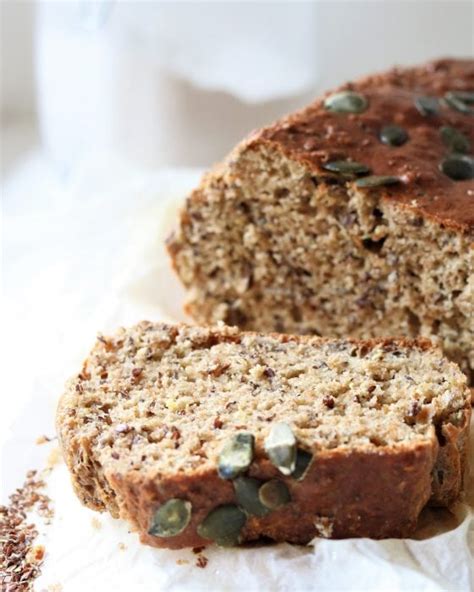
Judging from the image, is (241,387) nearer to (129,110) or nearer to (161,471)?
(161,471)

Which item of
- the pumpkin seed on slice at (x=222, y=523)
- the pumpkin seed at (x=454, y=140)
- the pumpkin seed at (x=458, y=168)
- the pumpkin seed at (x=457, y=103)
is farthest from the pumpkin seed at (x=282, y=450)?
the pumpkin seed at (x=457, y=103)

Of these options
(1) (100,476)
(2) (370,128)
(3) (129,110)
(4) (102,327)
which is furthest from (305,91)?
(1) (100,476)

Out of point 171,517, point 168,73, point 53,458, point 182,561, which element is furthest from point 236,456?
point 168,73

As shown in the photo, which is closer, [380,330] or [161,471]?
[161,471]

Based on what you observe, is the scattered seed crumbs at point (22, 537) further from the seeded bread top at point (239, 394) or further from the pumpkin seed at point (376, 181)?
the pumpkin seed at point (376, 181)

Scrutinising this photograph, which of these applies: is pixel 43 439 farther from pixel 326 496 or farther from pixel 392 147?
pixel 392 147

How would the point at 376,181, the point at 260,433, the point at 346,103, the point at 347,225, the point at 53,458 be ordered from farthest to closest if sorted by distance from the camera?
the point at 346,103 → the point at 347,225 → the point at 376,181 → the point at 53,458 → the point at 260,433
